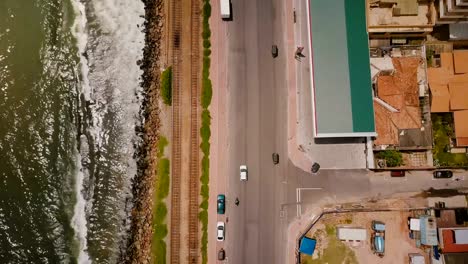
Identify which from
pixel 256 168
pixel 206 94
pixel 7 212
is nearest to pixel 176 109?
pixel 206 94

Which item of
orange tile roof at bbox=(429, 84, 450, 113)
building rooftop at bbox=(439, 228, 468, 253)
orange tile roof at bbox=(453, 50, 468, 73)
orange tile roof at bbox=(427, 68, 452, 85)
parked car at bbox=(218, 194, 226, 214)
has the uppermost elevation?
orange tile roof at bbox=(453, 50, 468, 73)

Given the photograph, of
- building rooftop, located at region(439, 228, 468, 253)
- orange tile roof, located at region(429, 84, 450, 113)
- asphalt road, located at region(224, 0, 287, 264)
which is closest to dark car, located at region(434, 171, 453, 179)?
building rooftop, located at region(439, 228, 468, 253)

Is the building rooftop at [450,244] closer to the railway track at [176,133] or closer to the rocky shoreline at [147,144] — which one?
the railway track at [176,133]

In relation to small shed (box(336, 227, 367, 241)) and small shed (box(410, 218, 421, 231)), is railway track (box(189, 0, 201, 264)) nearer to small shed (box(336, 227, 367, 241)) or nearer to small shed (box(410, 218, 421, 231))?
small shed (box(336, 227, 367, 241))

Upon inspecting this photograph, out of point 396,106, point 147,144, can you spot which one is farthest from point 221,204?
point 396,106

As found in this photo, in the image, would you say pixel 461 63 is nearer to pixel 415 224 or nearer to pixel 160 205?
pixel 415 224

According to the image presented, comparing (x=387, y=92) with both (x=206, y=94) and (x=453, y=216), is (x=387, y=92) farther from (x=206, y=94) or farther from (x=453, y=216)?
(x=206, y=94)

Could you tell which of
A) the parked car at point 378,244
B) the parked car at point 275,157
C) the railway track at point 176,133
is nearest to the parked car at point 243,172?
the parked car at point 275,157
